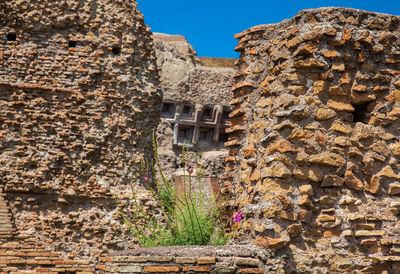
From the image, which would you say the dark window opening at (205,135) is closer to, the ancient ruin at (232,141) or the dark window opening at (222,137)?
the dark window opening at (222,137)

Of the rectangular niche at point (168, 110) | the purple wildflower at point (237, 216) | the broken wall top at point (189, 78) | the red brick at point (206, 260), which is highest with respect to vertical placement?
the broken wall top at point (189, 78)

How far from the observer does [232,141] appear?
508 centimetres

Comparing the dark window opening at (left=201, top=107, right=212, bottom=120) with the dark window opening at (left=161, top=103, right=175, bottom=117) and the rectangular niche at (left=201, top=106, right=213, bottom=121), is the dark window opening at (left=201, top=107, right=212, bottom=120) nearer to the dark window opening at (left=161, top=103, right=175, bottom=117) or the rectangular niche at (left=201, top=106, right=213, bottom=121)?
the rectangular niche at (left=201, top=106, right=213, bottom=121)

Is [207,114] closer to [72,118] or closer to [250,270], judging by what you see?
[72,118]

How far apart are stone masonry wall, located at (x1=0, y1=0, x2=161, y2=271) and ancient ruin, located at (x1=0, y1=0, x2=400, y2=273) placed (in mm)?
17

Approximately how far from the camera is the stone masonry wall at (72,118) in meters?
7.24

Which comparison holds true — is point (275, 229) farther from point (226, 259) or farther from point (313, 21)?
point (313, 21)

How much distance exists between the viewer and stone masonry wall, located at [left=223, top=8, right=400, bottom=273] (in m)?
3.99

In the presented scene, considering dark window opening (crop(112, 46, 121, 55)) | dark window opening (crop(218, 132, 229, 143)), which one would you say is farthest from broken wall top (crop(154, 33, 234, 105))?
dark window opening (crop(112, 46, 121, 55))

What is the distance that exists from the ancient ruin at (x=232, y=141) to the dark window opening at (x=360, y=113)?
0.06 ft

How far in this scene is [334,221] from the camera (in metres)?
4.03

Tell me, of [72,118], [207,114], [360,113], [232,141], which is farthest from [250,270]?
[207,114]

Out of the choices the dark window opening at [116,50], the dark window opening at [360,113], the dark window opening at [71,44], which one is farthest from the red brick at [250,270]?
the dark window opening at [71,44]

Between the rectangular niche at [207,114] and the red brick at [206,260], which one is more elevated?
the rectangular niche at [207,114]
